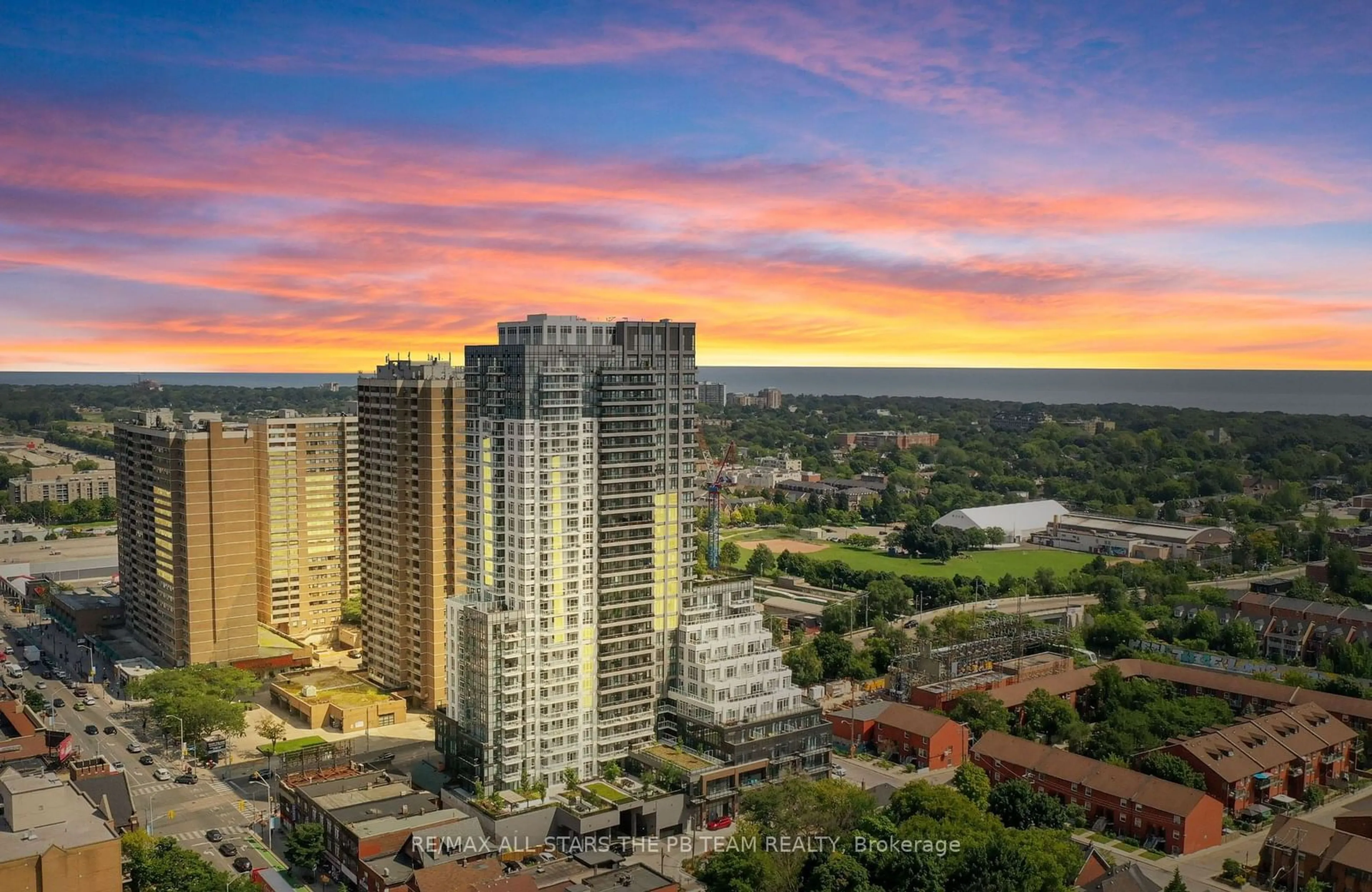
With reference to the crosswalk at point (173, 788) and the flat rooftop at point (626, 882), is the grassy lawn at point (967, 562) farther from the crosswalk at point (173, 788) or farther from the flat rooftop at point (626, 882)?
the flat rooftop at point (626, 882)

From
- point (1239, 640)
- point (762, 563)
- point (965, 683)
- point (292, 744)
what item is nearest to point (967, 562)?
point (762, 563)

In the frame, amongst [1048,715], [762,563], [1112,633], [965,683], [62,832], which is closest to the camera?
[62,832]

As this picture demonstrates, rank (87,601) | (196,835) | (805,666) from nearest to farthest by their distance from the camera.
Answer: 1. (196,835)
2. (805,666)
3. (87,601)

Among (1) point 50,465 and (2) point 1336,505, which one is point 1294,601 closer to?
(2) point 1336,505

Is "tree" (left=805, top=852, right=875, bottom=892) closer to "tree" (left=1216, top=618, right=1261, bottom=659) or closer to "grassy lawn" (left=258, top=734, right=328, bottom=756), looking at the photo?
"grassy lawn" (left=258, top=734, right=328, bottom=756)

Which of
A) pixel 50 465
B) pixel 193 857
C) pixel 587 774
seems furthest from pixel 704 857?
pixel 50 465

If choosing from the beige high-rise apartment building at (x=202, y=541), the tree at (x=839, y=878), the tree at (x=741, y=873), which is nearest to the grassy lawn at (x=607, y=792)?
the tree at (x=741, y=873)

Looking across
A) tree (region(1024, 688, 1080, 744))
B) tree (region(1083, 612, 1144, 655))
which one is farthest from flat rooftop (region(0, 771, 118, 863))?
tree (region(1083, 612, 1144, 655))

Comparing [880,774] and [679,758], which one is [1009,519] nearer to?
[880,774]
